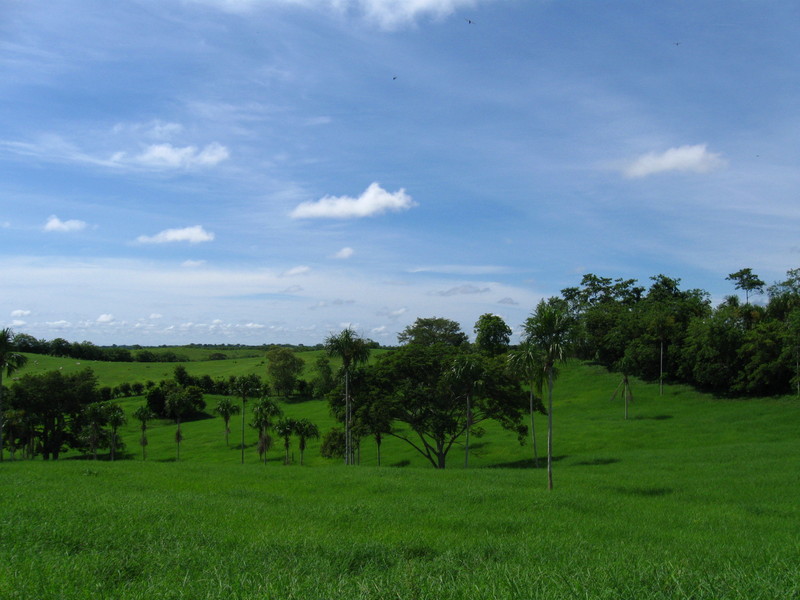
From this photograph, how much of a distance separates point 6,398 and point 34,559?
72.3m

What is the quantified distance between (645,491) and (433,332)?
9304 centimetres

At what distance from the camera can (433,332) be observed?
12125cm

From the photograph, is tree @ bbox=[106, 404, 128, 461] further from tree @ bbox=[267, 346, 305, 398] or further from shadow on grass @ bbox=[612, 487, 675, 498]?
shadow on grass @ bbox=[612, 487, 675, 498]

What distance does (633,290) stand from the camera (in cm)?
11638

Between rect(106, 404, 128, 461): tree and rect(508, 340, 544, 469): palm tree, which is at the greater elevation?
rect(508, 340, 544, 469): palm tree

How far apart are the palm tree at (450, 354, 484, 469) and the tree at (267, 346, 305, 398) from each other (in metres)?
66.4

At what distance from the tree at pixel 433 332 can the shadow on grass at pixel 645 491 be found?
3540 inches

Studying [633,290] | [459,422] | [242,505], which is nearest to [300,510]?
[242,505]

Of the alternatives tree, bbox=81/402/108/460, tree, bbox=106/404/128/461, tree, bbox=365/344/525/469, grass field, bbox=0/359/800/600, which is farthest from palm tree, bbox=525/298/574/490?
tree, bbox=81/402/108/460

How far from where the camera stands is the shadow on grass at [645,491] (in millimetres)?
27656

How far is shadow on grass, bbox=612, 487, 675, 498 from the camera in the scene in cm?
2766

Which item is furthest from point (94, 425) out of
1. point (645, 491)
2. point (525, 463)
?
point (645, 491)

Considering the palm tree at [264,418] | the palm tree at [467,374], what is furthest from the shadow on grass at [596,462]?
the palm tree at [264,418]

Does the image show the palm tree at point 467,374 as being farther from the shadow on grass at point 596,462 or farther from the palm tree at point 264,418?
the palm tree at point 264,418
